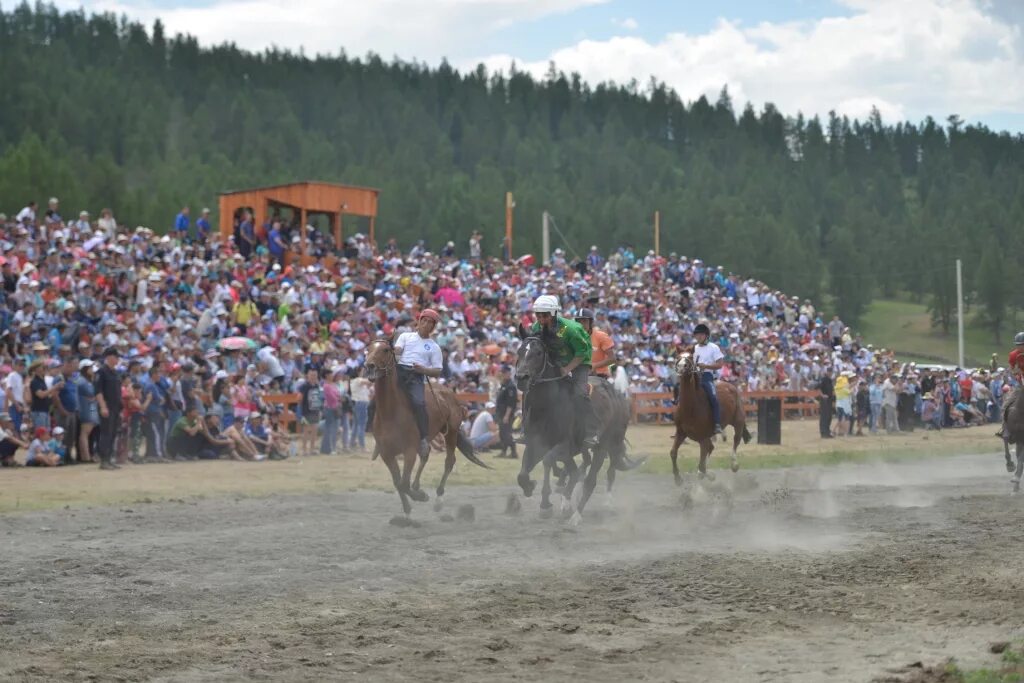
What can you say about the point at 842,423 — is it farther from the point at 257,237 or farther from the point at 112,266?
the point at 112,266

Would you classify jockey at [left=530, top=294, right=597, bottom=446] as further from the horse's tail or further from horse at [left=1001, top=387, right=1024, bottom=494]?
horse at [left=1001, top=387, right=1024, bottom=494]

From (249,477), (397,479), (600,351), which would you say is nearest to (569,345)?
(397,479)

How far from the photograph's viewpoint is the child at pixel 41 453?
72.2 feet

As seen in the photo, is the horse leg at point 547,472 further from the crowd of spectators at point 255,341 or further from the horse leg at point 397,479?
the crowd of spectators at point 255,341

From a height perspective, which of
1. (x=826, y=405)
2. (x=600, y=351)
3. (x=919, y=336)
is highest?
(x=919, y=336)

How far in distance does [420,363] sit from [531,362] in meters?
1.57

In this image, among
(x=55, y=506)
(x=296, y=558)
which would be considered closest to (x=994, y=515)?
(x=296, y=558)

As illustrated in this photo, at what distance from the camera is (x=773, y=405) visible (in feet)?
109

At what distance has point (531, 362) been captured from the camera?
49.9ft

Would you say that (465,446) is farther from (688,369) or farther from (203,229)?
(203,229)

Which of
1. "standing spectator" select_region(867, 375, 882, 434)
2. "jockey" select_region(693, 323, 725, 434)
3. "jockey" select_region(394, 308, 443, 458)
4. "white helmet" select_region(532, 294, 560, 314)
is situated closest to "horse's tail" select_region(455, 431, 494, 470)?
"jockey" select_region(394, 308, 443, 458)

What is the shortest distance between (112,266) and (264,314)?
3.94 meters

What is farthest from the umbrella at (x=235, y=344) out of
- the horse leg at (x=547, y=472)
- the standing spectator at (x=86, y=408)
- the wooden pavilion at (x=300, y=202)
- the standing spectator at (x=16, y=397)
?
the horse leg at (x=547, y=472)

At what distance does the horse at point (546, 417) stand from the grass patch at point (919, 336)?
90.1m
